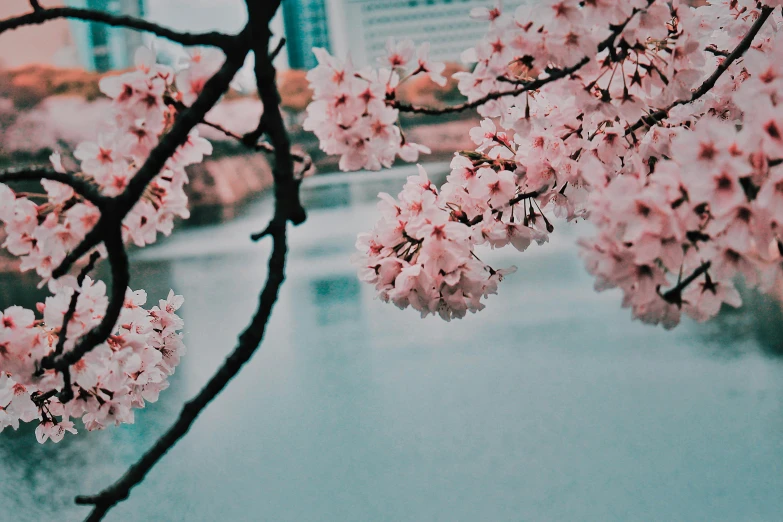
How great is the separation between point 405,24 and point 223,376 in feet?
82.5

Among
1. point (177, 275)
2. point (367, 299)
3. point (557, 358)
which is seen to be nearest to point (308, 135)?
point (177, 275)

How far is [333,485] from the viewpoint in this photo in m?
5.01

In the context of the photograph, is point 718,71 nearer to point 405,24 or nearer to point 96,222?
point 96,222

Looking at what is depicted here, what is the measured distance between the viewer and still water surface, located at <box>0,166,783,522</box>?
4637 mm

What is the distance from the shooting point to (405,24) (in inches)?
963

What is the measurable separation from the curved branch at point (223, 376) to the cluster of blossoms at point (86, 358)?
0.11 metres

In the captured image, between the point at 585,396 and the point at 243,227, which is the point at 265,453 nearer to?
the point at 585,396

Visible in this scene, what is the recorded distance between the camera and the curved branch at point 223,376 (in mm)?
575

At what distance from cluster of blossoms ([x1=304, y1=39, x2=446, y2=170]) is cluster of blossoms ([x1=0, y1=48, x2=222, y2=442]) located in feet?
0.40

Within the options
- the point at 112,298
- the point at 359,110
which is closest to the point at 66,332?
the point at 112,298

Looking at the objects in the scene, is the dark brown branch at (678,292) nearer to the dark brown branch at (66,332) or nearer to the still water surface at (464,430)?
the dark brown branch at (66,332)

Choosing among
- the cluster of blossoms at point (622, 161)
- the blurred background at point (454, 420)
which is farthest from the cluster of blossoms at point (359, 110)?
the blurred background at point (454, 420)

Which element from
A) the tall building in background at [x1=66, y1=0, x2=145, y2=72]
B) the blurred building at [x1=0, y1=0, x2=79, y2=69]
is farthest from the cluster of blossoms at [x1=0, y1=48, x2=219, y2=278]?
the tall building in background at [x1=66, y1=0, x2=145, y2=72]

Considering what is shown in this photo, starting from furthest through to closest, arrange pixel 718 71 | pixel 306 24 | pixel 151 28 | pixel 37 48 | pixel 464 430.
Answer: pixel 306 24 < pixel 37 48 < pixel 464 430 < pixel 718 71 < pixel 151 28
